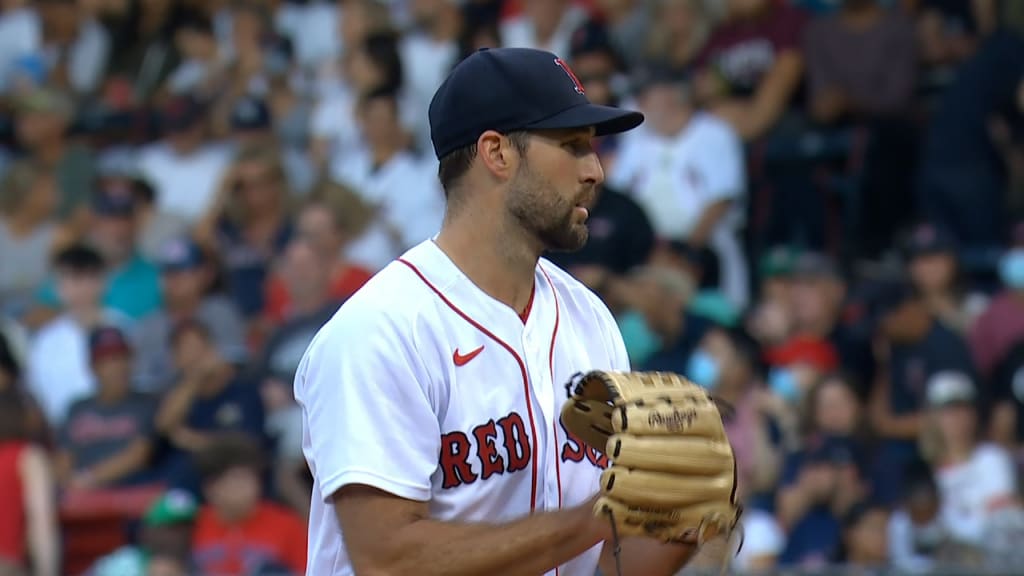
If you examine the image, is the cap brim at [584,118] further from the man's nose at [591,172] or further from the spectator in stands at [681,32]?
the spectator in stands at [681,32]

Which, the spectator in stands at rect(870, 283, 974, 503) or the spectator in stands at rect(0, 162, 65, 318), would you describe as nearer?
the spectator in stands at rect(870, 283, 974, 503)

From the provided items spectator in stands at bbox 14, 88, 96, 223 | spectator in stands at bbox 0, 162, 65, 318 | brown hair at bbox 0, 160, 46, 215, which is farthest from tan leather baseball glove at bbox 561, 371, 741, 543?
brown hair at bbox 0, 160, 46, 215

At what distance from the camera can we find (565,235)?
310 centimetres

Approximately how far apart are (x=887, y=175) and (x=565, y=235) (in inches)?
257

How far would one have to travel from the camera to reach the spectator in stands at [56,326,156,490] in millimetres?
8336

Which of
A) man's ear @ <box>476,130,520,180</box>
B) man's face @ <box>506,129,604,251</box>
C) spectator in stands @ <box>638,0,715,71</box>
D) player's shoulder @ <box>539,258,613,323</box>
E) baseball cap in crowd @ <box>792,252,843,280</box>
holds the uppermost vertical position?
spectator in stands @ <box>638,0,715,71</box>

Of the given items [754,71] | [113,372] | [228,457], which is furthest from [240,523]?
[754,71]

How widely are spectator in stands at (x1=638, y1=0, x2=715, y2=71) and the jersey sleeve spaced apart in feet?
22.0

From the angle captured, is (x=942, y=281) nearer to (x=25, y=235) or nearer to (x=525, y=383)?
(x=525, y=383)

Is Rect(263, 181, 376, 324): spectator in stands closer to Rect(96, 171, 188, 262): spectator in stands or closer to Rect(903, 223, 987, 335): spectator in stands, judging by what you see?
Rect(96, 171, 188, 262): spectator in stands

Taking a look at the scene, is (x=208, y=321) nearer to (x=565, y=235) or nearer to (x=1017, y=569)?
(x=1017, y=569)

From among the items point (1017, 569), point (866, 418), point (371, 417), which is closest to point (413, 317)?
point (371, 417)

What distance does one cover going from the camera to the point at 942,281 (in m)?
7.86

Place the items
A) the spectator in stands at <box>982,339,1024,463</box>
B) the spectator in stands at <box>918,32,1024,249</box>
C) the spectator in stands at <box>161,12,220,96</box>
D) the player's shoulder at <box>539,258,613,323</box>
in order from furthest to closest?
1. the spectator in stands at <box>161,12,220,96</box>
2. the spectator in stands at <box>918,32,1024,249</box>
3. the spectator in stands at <box>982,339,1024,463</box>
4. the player's shoulder at <box>539,258,613,323</box>
